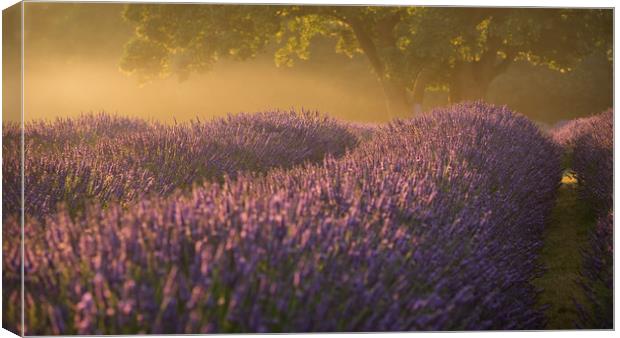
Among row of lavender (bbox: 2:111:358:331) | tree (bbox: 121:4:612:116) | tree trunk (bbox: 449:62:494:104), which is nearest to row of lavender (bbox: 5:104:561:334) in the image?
row of lavender (bbox: 2:111:358:331)

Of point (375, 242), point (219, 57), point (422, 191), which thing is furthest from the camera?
point (219, 57)

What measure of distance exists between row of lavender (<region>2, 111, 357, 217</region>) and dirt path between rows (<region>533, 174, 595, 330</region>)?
1581 millimetres

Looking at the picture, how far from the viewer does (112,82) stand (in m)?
3.80

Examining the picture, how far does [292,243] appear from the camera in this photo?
199 centimetres

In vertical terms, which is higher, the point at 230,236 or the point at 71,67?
the point at 71,67

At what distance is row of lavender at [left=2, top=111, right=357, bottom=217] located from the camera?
320cm

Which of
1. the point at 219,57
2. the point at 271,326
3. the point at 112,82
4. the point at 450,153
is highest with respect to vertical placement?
the point at 219,57

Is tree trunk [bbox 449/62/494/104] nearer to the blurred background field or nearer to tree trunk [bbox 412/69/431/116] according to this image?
the blurred background field

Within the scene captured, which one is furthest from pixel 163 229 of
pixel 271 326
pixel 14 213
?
pixel 14 213

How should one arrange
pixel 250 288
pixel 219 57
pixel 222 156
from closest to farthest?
pixel 250 288, pixel 222 156, pixel 219 57

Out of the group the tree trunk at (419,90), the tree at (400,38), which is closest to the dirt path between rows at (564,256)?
the tree at (400,38)

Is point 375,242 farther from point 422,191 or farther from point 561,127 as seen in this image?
point 561,127

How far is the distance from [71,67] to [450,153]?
190 centimetres

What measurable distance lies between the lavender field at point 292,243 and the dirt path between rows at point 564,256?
54 millimetres
